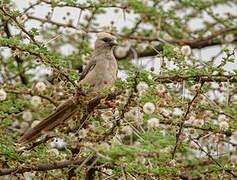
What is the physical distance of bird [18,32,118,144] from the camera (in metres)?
4.43

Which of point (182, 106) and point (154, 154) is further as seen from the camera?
point (182, 106)

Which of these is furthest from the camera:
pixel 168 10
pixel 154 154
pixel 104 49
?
pixel 168 10

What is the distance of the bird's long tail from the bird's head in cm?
143

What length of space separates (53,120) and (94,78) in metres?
0.97

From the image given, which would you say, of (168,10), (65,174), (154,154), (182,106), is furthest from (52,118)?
(168,10)

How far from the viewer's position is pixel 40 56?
4.00 meters

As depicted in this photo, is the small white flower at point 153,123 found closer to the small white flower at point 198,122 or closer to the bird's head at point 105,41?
the small white flower at point 198,122

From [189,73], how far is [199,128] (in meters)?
0.63

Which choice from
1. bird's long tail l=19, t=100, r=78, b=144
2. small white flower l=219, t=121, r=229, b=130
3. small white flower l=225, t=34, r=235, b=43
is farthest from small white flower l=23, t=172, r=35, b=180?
small white flower l=225, t=34, r=235, b=43

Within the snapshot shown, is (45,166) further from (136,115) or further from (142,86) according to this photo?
(142,86)

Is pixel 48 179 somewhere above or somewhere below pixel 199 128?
below

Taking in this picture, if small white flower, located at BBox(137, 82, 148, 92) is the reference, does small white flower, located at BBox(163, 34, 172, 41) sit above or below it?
above

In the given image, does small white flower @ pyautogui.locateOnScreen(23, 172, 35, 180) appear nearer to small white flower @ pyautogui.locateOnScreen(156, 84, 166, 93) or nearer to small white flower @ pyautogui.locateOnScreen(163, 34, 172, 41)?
small white flower @ pyautogui.locateOnScreen(156, 84, 166, 93)

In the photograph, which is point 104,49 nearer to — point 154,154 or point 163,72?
point 163,72
